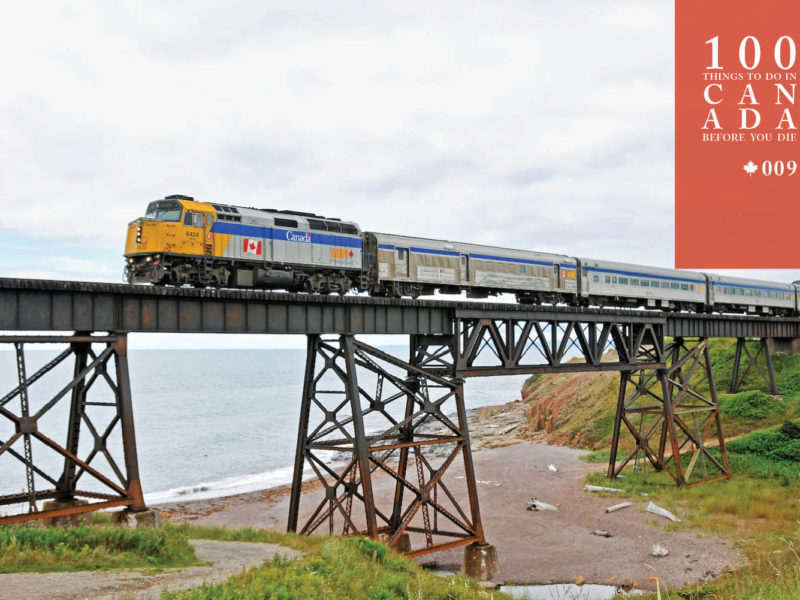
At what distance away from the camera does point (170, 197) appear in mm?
23484

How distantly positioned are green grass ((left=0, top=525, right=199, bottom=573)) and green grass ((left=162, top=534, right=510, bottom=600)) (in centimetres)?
283

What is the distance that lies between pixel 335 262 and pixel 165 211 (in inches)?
→ 258

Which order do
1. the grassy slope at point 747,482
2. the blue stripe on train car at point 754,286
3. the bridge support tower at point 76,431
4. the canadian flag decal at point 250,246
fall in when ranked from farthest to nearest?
the blue stripe on train car at point 754,286 < the canadian flag decal at point 250,246 < the grassy slope at point 747,482 < the bridge support tower at point 76,431

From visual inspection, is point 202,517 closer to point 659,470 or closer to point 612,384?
point 659,470

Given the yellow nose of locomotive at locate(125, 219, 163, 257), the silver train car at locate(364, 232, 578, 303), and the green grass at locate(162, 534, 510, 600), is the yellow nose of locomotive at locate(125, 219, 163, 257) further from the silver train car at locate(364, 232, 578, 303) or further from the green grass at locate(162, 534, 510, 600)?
the green grass at locate(162, 534, 510, 600)

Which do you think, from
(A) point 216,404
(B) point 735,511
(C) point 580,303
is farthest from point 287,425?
(B) point 735,511

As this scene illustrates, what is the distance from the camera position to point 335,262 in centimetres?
2616

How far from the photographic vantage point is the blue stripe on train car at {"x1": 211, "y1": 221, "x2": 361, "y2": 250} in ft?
77.4

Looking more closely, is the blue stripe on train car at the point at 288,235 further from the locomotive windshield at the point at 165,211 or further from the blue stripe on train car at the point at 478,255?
the blue stripe on train car at the point at 478,255

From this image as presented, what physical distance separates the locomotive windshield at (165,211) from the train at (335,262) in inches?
1.6

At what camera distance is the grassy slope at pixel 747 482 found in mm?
17234

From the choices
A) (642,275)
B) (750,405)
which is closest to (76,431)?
(642,275)

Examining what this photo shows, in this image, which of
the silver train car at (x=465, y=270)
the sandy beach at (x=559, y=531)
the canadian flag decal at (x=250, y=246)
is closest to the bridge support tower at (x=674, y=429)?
the sandy beach at (x=559, y=531)

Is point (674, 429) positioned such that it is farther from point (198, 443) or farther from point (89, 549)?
point (198, 443)
